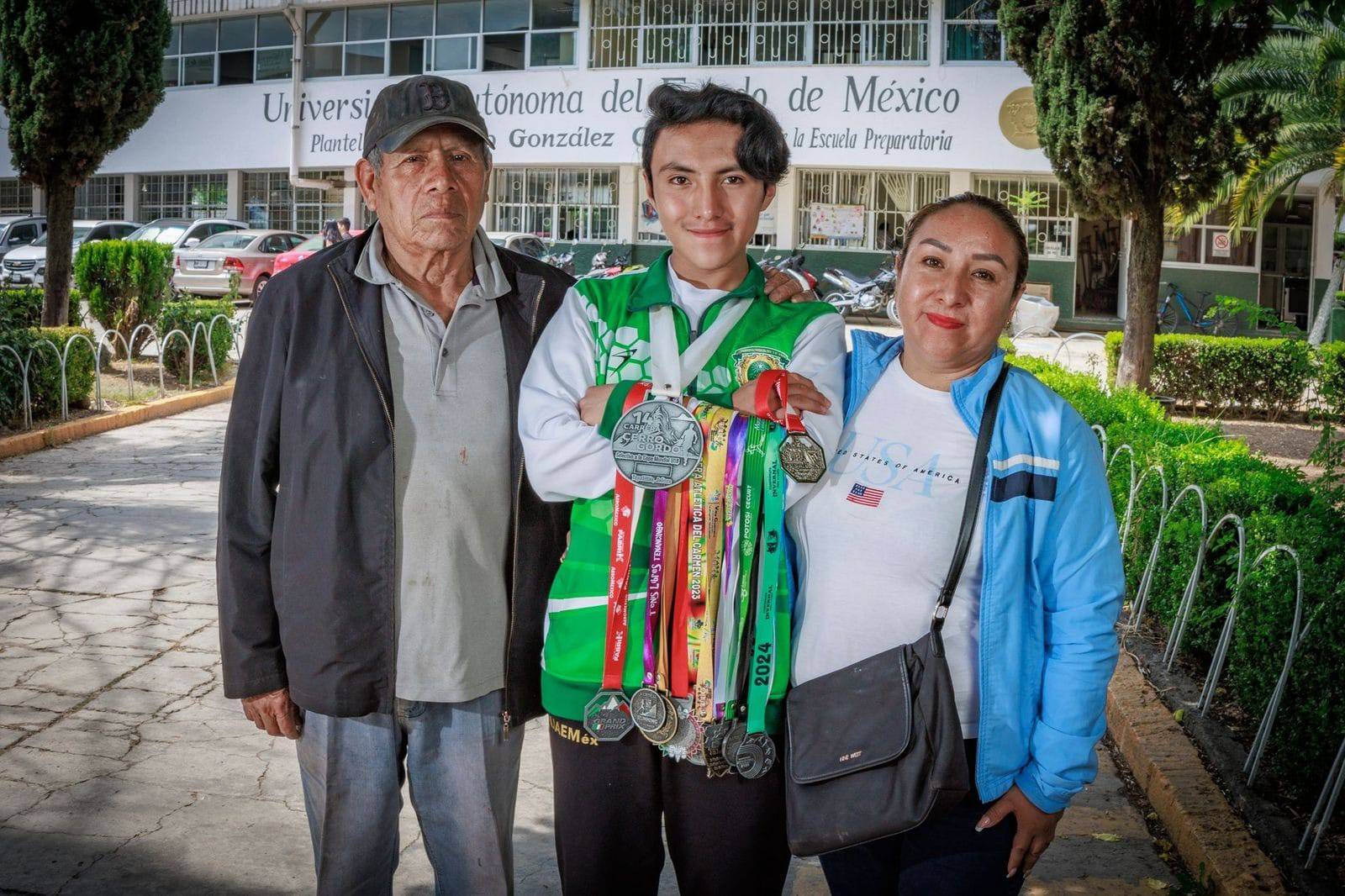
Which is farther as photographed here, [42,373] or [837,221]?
[837,221]

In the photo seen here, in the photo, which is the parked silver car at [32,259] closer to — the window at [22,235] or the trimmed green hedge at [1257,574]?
the window at [22,235]

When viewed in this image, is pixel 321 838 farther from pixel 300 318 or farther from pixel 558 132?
pixel 558 132

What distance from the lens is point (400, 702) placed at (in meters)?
2.75

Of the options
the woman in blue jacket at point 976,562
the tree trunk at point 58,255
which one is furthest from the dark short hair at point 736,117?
the tree trunk at point 58,255

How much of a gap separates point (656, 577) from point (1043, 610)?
2.43ft

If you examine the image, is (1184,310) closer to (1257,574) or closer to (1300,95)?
(1300,95)

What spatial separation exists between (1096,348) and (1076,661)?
64.3 ft

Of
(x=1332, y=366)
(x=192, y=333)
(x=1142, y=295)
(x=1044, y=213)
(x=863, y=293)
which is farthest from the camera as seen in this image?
(x=1044, y=213)

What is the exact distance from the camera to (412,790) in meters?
2.85

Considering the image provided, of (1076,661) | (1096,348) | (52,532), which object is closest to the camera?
(1076,661)

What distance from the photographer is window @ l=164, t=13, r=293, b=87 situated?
31.3m

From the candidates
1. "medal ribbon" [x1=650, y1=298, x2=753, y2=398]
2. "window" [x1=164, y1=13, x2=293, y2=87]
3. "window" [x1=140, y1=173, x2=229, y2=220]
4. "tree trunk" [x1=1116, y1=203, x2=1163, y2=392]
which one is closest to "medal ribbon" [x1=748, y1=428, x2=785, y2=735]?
"medal ribbon" [x1=650, y1=298, x2=753, y2=398]

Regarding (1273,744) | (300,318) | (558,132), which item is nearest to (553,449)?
(300,318)

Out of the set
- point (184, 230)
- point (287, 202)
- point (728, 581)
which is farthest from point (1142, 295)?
point (287, 202)
